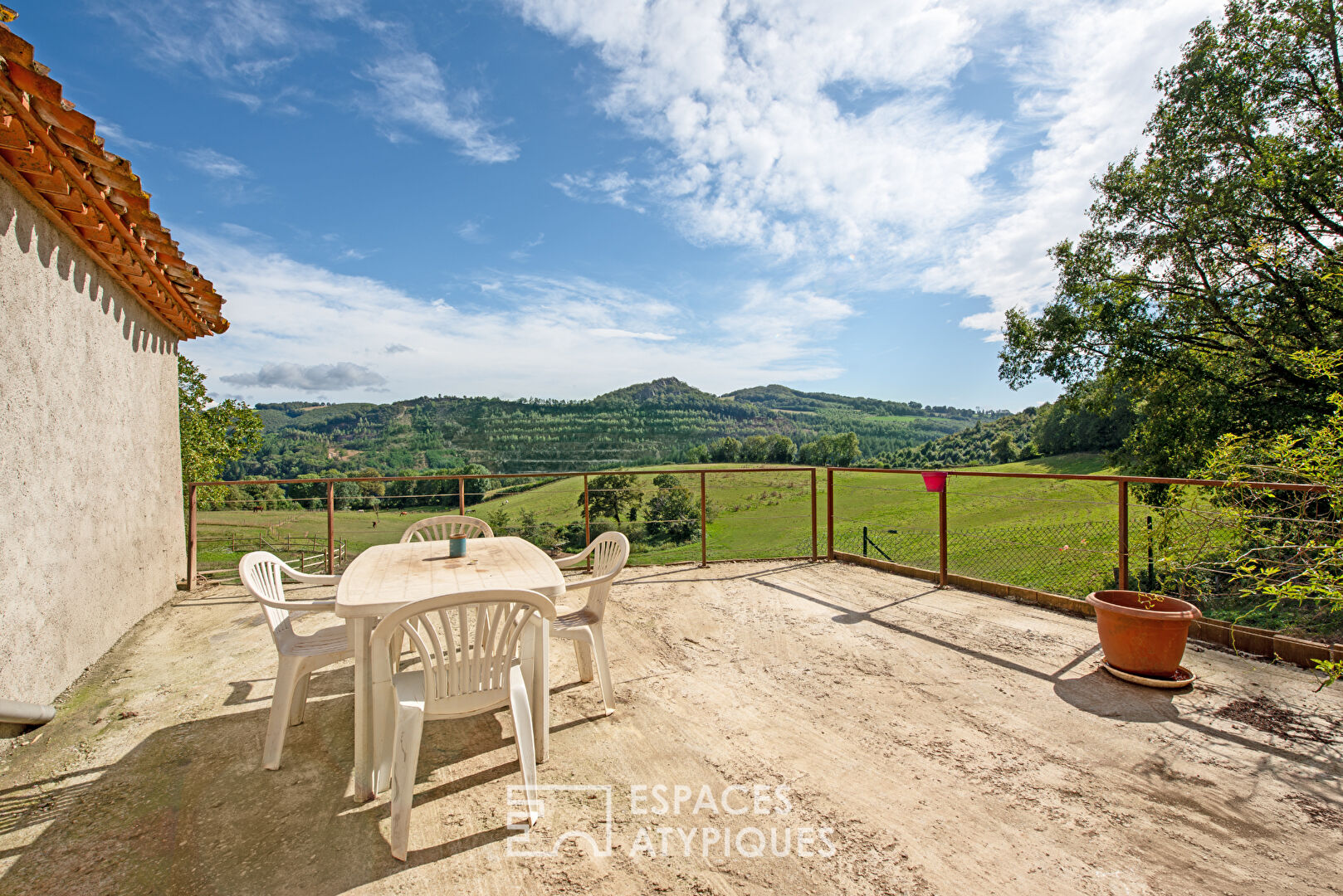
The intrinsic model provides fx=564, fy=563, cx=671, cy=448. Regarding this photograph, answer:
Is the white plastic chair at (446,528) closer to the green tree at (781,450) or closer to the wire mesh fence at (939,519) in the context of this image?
the wire mesh fence at (939,519)

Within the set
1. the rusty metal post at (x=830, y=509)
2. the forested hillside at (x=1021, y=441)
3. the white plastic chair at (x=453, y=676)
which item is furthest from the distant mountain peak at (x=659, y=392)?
the white plastic chair at (x=453, y=676)

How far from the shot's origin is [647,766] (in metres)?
2.02

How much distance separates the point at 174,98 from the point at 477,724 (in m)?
7.10

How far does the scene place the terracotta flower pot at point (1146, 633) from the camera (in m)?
2.55

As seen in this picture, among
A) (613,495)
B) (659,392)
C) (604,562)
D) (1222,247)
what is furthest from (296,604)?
(659,392)

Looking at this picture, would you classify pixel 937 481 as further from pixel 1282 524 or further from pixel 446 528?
pixel 446 528

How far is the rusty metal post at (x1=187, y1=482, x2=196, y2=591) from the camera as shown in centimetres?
481

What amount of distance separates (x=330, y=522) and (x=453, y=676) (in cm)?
415

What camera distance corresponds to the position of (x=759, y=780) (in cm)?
192

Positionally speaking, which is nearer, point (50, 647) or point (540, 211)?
point (50, 647)

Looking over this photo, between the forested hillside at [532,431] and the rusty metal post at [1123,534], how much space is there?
949 cm

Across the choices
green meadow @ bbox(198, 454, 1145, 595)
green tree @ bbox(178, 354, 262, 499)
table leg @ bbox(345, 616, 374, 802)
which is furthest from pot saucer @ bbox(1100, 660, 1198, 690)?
green tree @ bbox(178, 354, 262, 499)

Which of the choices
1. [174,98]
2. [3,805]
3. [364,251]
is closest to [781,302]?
[364,251]

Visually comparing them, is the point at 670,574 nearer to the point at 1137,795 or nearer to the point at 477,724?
the point at 477,724
